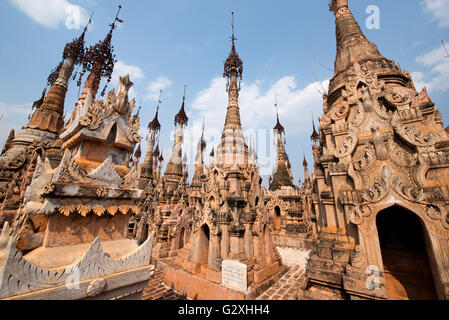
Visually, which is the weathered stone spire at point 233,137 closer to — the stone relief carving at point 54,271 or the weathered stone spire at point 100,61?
the weathered stone spire at point 100,61

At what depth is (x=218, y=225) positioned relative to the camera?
8.17 meters

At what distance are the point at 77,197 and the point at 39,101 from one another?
1884cm

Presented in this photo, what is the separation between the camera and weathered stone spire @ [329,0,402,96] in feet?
24.4

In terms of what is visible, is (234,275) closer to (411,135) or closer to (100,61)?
(411,135)

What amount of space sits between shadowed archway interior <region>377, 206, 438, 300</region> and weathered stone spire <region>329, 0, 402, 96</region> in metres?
5.48

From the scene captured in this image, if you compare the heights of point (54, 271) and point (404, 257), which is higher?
point (54, 271)

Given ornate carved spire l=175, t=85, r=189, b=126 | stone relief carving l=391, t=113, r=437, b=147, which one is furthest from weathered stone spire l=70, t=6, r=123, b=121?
ornate carved spire l=175, t=85, r=189, b=126

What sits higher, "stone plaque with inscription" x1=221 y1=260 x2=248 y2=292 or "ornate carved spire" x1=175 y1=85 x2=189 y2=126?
"ornate carved spire" x1=175 y1=85 x2=189 y2=126

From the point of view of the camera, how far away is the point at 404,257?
6309 millimetres

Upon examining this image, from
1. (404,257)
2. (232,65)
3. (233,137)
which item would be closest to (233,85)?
(232,65)

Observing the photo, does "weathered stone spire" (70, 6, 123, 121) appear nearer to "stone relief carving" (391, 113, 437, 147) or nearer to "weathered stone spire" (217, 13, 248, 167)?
"weathered stone spire" (217, 13, 248, 167)

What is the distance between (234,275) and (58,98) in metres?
12.8
